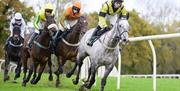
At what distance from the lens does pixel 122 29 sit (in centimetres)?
955

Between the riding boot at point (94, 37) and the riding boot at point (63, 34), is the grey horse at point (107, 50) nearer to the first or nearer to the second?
the riding boot at point (94, 37)

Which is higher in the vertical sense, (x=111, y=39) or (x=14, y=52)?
(x=111, y=39)

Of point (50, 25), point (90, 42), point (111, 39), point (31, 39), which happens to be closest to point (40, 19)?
point (31, 39)

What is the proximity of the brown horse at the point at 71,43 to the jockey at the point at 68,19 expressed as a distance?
7.1 inches

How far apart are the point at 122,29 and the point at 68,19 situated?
447 cm

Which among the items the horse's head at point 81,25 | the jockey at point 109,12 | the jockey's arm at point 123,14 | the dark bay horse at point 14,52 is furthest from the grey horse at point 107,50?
the dark bay horse at point 14,52

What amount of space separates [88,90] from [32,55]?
7.47ft

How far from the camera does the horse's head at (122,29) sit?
30.8 feet

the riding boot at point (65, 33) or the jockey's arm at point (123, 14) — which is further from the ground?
the jockey's arm at point (123, 14)

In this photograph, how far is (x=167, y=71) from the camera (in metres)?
52.7

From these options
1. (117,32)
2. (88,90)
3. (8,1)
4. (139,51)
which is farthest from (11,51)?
(139,51)

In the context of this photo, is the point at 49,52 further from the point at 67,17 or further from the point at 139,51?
the point at 139,51

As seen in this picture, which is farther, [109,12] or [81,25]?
[81,25]

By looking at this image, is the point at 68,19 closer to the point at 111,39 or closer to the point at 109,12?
the point at 109,12
